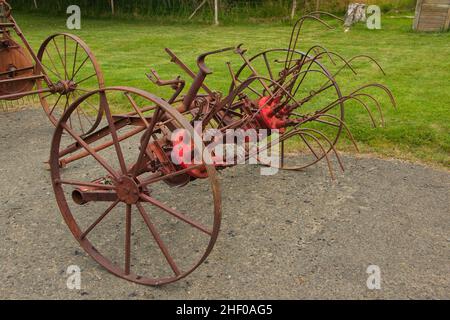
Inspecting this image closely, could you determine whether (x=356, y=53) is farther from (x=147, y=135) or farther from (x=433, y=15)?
(x=147, y=135)

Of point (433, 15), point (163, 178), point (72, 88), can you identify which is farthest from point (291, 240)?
point (433, 15)

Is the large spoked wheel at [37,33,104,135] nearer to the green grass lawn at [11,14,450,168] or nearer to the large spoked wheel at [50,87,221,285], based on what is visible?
the green grass lawn at [11,14,450,168]

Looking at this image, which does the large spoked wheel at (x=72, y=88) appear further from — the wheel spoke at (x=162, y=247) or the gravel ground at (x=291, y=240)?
the wheel spoke at (x=162, y=247)

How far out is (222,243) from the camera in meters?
3.38

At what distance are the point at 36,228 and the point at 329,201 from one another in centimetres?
251

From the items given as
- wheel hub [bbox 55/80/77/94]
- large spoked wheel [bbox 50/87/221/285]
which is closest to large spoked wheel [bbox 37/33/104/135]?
wheel hub [bbox 55/80/77/94]

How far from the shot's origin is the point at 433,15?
422 inches

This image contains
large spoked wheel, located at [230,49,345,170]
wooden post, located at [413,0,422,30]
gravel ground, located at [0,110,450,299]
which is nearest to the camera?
gravel ground, located at [0,110,450,299]

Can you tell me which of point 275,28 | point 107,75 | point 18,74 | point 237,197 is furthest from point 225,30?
point 237,197

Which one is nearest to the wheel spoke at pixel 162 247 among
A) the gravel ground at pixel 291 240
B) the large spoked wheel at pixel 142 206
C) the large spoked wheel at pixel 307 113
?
the large spoked wheel at pixel 142 206

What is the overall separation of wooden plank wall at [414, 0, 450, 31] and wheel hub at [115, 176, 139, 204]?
33.3 ft

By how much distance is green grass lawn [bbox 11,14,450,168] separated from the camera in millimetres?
5156
